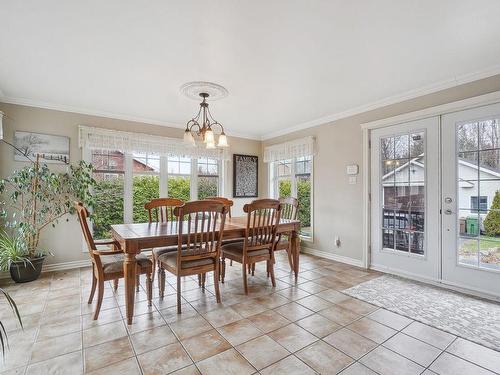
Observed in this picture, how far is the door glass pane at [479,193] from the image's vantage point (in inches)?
Answer: 105

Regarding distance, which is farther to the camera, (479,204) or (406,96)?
(406,96)

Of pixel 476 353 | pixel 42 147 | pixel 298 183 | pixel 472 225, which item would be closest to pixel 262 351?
pixel 476 353

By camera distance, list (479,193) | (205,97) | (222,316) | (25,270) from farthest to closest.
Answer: (205,97) < (25,270) < (479,193) < (222,316)

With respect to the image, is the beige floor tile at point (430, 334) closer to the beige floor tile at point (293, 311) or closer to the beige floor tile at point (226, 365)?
the beige floor tile at point (293, 311)

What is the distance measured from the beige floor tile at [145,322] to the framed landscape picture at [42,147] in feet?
8.95

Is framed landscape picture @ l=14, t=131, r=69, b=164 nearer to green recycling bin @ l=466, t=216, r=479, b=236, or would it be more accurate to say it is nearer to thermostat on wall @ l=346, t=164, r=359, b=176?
thermostat on wall @ l=346, t=164, r=359, b=176

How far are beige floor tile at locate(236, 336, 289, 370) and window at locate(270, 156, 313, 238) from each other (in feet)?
9.58

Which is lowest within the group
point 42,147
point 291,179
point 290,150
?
point 291,179

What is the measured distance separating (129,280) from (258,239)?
1368 millimetres

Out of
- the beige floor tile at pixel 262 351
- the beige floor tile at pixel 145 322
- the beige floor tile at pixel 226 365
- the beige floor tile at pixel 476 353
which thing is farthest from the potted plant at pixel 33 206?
Result: the beige floor tile at pixel 476 353

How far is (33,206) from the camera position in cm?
339

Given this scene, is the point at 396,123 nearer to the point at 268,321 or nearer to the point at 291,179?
the point at 291,179

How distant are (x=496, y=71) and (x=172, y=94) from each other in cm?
354

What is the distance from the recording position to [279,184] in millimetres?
5512
